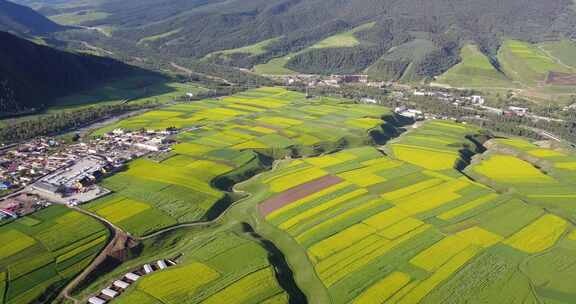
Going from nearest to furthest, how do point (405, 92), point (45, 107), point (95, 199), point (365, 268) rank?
point (365, 268)
point (95, 199)
point (45, 107)
point (405, 92)

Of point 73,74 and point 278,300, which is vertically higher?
point 73,74

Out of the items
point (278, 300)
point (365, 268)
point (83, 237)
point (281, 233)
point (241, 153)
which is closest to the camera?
point (278, 300)

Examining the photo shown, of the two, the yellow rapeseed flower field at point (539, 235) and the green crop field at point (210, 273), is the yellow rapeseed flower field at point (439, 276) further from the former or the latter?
the green crop field at point (210, 273)

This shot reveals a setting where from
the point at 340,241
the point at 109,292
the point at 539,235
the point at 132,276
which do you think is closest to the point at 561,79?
the point at 539,235

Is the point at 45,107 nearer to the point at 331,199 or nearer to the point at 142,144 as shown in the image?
the point at 142,144

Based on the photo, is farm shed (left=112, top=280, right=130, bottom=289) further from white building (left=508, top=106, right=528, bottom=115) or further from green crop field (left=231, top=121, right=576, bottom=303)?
white building (left=508, top=106, right=528, bottom=115)

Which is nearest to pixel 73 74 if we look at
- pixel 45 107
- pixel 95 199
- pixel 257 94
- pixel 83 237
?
pixel 45 107

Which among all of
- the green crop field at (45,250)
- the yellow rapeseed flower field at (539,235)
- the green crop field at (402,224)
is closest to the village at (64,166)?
the green crop field at (45,250)
